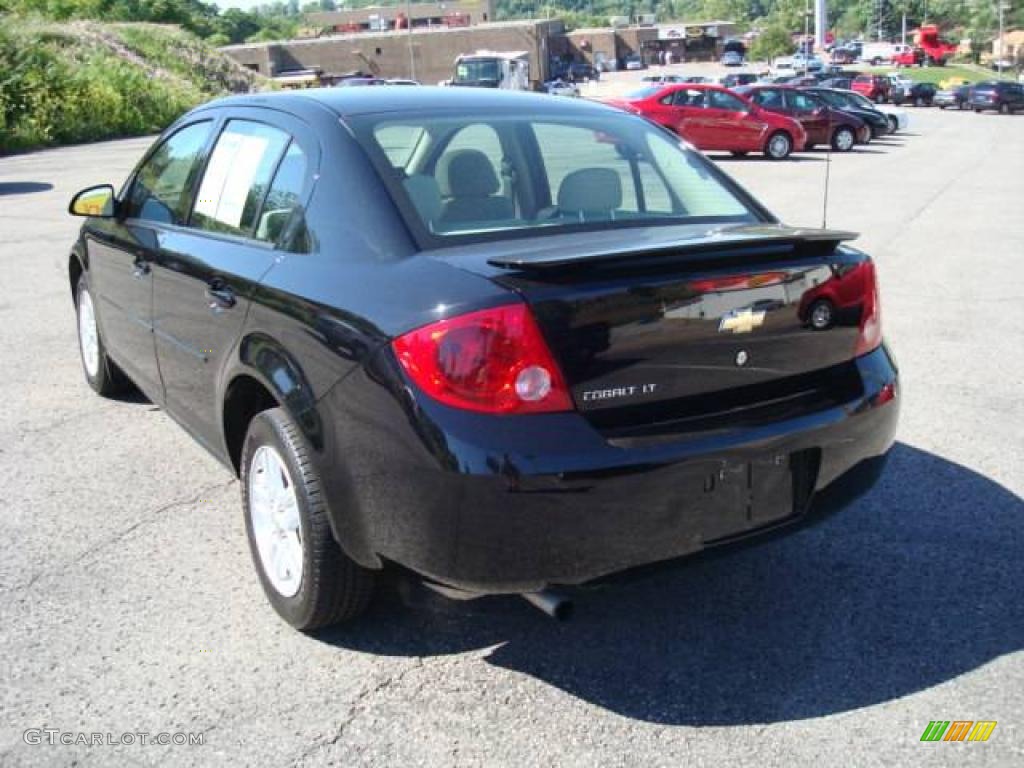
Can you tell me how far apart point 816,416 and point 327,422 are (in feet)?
4.79

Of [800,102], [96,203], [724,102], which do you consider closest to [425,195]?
[96,203]

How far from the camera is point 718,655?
3324 millimetres

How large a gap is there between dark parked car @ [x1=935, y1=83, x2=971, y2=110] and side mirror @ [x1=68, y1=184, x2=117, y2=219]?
5226 centimetres

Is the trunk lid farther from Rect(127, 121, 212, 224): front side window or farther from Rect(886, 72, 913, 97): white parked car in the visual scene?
Rect(886, 72, 913, 97): white parked car

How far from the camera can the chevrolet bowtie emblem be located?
9.94ft

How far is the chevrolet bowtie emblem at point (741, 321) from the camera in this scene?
3.03 m

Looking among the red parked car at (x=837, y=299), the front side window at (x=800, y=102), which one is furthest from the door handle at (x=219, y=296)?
the front side window at (x=800, y=102)

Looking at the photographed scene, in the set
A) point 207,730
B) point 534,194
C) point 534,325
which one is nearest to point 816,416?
point 534,325

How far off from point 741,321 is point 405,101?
1.65 metres

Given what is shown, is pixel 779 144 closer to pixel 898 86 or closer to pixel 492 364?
pixel 492 364

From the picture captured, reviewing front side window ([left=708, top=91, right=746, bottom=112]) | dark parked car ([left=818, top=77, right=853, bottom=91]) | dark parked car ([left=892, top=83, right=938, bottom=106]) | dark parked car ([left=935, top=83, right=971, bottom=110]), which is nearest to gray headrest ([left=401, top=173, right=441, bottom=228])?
front side window ([left=708, top=91, right=746, bottom=112])

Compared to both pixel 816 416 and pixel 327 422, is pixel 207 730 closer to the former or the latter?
pixel 327 422

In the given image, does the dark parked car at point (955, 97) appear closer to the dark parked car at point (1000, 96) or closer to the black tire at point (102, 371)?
the dark parked car at point (1000, 96)

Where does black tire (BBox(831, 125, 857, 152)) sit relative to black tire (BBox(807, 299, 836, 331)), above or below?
below
